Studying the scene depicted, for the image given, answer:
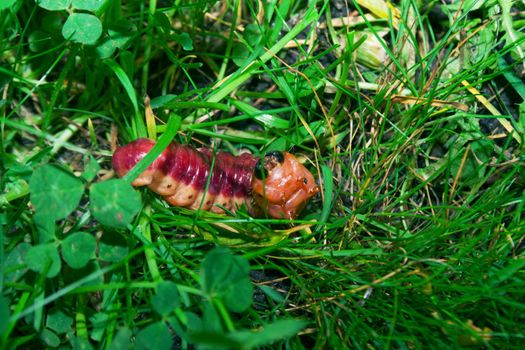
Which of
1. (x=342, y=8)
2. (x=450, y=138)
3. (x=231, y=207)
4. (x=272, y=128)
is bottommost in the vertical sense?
(x=231, y=207)

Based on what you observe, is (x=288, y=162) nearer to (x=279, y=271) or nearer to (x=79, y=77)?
(x=279, y=271)

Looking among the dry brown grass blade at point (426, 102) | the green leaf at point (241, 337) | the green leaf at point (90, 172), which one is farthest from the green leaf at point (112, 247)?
the dry brown grass blade at point (426, 102)

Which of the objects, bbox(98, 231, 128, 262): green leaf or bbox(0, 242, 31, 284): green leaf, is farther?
bbox(98, 231, 128, 262): green leaf

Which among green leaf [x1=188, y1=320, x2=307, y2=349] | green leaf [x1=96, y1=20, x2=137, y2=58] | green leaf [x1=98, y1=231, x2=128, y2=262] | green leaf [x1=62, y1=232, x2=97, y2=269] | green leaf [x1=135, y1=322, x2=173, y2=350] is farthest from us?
green leaf [x1=96, y1=20, x2=137, y2=58]

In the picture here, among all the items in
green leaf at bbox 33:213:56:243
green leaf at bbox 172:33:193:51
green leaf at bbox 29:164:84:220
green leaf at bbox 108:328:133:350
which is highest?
green leaf at bbox 172:33:193:51

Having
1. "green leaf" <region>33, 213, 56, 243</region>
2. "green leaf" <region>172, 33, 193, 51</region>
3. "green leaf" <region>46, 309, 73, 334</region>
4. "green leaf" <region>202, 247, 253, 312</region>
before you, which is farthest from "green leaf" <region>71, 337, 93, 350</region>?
"green leaf" <region>172, 33, 193, 51</region>

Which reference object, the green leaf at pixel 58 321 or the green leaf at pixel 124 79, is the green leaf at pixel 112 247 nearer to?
the green leaf at pixel 58 321

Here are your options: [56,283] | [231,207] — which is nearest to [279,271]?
[231,207]

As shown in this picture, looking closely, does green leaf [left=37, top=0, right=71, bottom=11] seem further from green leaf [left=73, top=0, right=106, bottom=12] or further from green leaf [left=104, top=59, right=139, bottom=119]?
green leaf [left=104, top=59, right=139, bottom=119]
